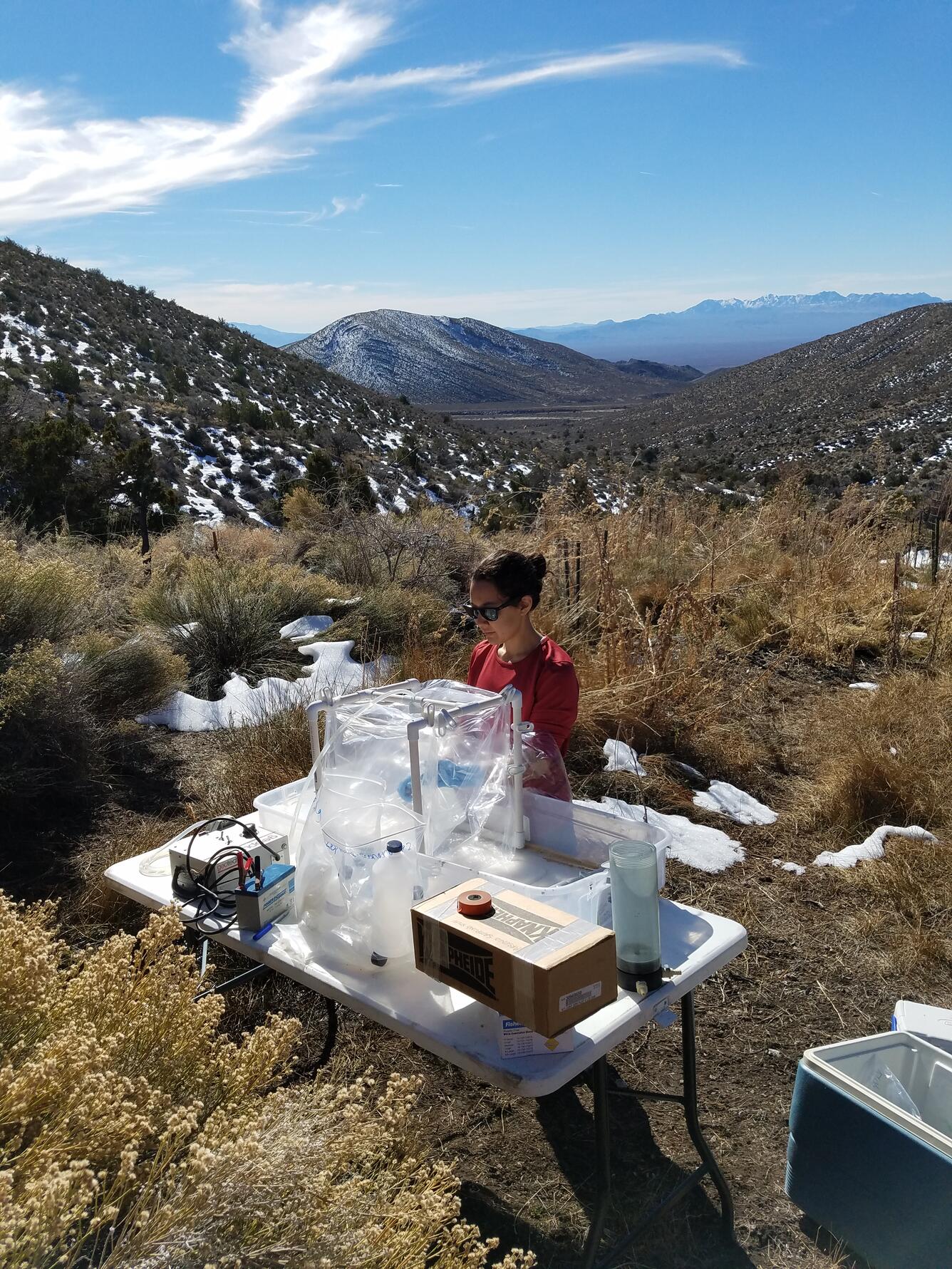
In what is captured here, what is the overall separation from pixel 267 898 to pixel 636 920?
85 cm

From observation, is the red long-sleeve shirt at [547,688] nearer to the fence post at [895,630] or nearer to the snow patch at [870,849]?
the snow patch at [870,849]

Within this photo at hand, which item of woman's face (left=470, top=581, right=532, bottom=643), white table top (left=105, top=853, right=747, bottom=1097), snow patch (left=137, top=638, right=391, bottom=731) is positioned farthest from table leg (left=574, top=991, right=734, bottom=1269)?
snow patch (left=137, top=638, right=391, bottom=731)

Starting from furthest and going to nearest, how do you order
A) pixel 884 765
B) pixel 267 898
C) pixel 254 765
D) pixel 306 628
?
1. pixel 306 628
2. pixel 884 765
3. pixel 254 765
4. pixel 267 898

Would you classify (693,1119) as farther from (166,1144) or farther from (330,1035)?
(166,1144)

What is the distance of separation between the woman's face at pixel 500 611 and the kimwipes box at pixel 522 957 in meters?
1.28

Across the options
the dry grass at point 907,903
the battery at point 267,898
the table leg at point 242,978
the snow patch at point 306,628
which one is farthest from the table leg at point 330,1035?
the snow patch at point 306,628

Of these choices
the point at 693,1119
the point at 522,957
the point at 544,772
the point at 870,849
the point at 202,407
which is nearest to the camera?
the point at 522,957

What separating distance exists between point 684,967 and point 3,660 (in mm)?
3452

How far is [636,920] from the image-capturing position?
6.18ft

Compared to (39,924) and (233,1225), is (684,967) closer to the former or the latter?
(233,1225)

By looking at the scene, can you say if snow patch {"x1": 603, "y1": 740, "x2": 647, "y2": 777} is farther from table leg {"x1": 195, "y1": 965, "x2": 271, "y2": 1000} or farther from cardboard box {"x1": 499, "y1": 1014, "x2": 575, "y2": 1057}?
cardboard box {"x1": 499, "y1": 1014, "x2": 575, "y2": 1057}

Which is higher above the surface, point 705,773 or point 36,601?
point 36,601

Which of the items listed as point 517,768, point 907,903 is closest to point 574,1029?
point 517,768

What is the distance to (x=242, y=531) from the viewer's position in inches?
440
